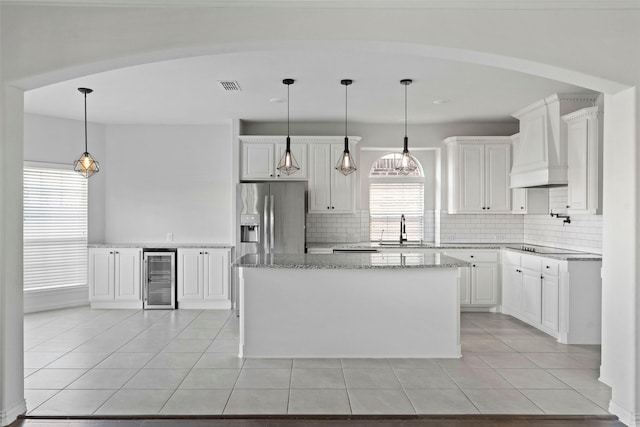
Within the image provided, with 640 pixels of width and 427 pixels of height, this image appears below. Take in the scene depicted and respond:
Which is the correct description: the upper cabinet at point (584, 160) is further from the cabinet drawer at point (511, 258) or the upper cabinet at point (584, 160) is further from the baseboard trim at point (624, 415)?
the baseboard trim at point (624, 415)

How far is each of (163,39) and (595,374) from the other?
14.0ft

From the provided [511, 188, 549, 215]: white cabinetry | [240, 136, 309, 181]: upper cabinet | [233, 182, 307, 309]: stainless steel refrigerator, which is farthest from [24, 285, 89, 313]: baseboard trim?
[511, 188, 549, 215]: white cabinetry

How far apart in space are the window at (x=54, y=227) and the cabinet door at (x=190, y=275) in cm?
157

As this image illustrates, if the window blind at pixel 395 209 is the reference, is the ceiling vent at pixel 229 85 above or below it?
above

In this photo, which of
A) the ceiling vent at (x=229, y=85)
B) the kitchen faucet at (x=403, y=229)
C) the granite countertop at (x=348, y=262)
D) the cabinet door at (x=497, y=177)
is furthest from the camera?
the kitchen faucet at (x=403, y=229)

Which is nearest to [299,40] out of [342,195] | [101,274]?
[342,195]

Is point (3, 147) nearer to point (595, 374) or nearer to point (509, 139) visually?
point (595, 374)

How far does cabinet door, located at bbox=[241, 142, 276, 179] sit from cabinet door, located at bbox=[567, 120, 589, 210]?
378cm

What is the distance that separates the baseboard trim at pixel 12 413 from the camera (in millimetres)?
2840

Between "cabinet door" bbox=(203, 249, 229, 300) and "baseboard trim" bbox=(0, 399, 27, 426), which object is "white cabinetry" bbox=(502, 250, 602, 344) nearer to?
"cabinet door" bbox=(203, 249, 229, 300)

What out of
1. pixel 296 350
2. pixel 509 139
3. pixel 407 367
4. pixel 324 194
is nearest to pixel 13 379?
pixel 296 350

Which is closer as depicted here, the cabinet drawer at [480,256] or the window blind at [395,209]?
the cabinet drawer at [480,256]

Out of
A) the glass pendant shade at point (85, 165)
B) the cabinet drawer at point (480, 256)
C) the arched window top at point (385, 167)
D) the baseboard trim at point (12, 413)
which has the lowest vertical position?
the baseboard trim at point (12, 413)

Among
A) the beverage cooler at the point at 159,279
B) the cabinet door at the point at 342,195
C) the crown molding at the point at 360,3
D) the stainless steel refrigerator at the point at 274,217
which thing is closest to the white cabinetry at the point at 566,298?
the cabinet door at the point at 342,195
